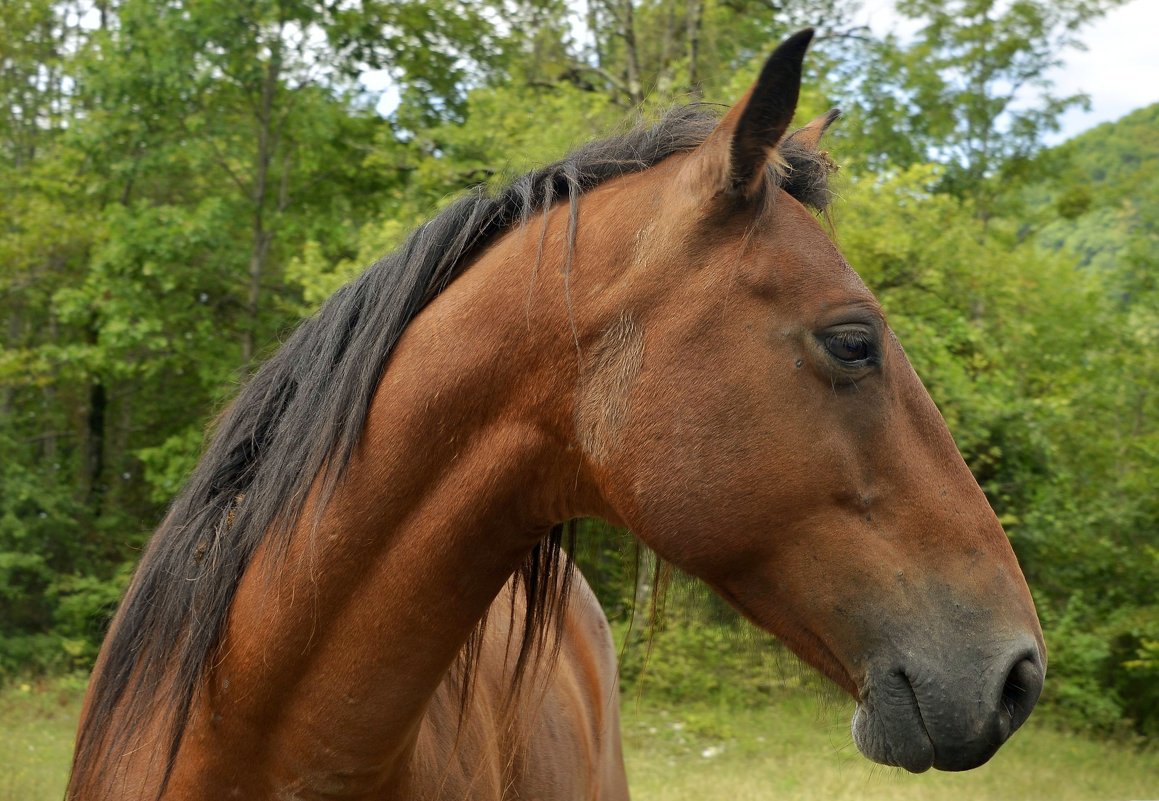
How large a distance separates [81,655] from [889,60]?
16864mm

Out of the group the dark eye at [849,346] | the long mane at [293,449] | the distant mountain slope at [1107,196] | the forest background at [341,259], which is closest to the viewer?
the dark eye at [849,346]

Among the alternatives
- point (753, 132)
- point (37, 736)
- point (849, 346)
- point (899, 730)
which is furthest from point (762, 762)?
point (753, 132)

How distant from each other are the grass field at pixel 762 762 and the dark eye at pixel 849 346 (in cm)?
562

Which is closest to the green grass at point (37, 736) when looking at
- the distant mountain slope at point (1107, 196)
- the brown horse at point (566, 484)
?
the brown horse at point (566, 484)

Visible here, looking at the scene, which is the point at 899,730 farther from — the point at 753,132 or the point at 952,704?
the point at 753,132

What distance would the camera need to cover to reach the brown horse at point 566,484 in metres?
1.54

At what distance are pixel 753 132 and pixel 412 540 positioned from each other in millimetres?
899

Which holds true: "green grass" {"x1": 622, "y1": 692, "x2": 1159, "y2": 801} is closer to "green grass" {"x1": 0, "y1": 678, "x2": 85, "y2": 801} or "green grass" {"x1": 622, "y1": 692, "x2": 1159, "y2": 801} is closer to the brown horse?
"green grass" {"x1": 0, "y1": 678, "x2": 85, "y2": 801}

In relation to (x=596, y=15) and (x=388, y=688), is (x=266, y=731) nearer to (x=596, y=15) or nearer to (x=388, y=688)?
(x=388, y=688)

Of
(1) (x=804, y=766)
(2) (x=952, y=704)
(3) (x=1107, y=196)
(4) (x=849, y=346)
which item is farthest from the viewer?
(3) (x=1107, y=196)

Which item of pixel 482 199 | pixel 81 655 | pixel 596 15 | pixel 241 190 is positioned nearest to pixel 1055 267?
pixel 596 15

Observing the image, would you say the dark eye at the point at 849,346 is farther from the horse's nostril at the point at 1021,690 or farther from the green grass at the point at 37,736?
the green grass at the point at 37,736

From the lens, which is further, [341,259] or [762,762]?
[341,259]

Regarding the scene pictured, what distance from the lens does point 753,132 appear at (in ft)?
5.27
